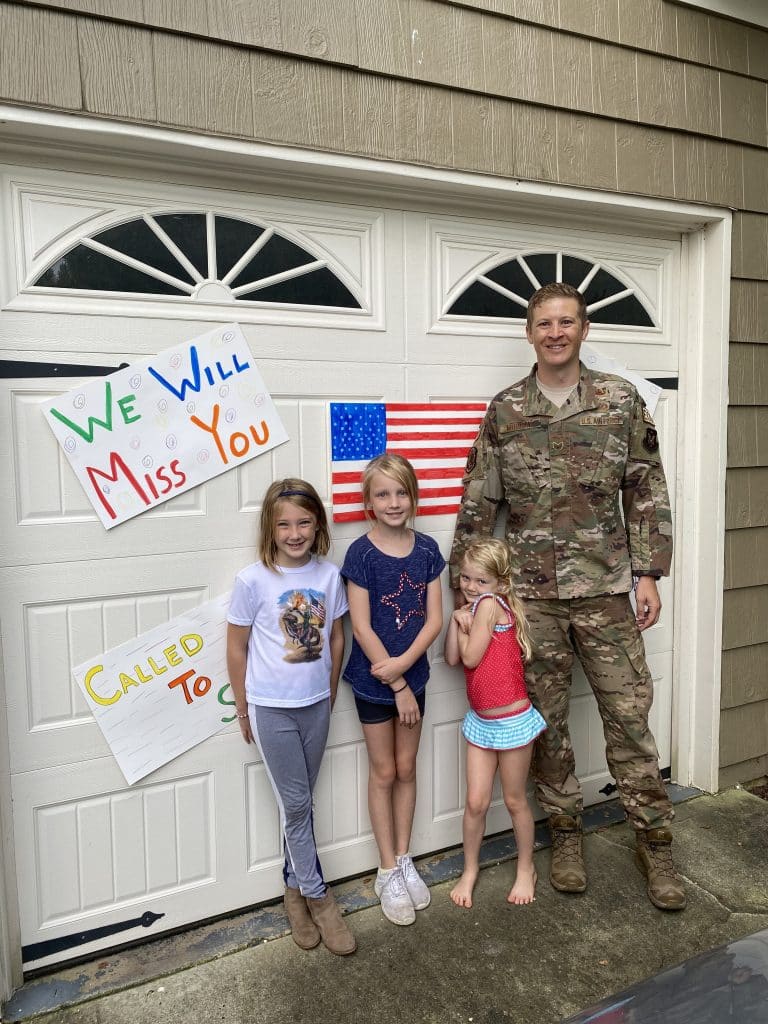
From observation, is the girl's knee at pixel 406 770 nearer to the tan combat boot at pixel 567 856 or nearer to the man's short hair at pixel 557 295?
the tan combat boot at pixel 567 856

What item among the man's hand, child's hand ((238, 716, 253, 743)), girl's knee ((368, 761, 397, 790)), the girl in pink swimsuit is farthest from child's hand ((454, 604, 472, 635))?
child's hand ((238, 716, 253, 743))

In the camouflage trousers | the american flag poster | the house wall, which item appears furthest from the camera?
the camouflage trousers

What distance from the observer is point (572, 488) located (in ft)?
7.89

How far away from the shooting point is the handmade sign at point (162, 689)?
210cm

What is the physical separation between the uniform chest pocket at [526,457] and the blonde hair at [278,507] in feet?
2.27

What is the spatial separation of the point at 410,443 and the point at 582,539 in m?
0.66

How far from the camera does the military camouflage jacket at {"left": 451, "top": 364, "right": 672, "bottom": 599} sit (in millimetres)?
2402

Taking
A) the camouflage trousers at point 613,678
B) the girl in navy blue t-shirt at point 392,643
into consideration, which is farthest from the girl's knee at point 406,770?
the camouflage trousers at point 613,678

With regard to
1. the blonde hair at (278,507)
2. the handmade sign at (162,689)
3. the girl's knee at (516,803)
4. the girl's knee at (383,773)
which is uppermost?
the blonde hair at (278,507)

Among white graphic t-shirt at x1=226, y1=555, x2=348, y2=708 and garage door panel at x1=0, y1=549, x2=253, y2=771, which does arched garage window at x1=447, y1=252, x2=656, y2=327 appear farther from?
garage door panel at x1=0, y1=549, x2=253, y2=771

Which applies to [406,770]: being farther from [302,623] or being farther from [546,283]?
[546,283]

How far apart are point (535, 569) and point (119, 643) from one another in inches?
52.8

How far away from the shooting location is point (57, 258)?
1.98 meters

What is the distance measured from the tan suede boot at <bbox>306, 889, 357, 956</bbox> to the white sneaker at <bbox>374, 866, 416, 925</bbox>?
0.16m
